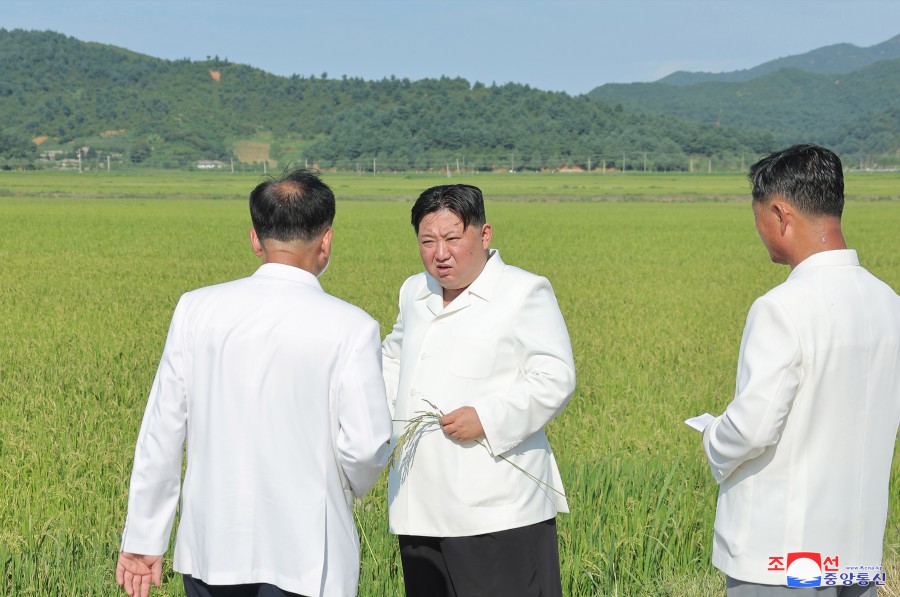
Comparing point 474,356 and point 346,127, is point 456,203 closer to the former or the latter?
point 474,356

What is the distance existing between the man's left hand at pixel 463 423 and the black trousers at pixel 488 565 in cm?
30

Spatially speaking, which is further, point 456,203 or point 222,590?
point 456,203

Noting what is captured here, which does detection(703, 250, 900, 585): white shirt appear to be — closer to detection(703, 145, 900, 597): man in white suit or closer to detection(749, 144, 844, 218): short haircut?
detection(703, 145, 900, 597): man in white suit

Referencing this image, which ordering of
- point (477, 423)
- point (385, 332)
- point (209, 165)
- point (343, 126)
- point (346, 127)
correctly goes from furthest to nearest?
point (343, 126) → point (346, 127) → point (209, 165) → point (385, 332) → point (477, 423)

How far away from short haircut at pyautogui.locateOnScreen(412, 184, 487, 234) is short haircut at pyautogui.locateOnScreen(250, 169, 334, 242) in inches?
21.5

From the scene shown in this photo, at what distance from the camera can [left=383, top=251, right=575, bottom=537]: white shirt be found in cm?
274

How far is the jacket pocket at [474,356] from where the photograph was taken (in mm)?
2794

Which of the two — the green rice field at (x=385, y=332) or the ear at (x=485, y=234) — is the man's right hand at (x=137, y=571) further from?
the green rice field at (x=385, y=332)

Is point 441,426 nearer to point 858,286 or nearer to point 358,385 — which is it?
point 358,385

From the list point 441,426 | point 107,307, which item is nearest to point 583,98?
point 107,307

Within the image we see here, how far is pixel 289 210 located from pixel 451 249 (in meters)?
0.65

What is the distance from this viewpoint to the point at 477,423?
107 inches

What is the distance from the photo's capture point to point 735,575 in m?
2.33

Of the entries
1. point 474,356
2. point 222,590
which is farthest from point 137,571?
point 474,356
